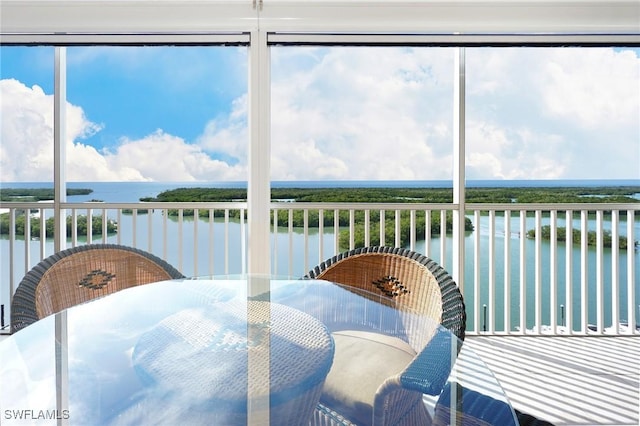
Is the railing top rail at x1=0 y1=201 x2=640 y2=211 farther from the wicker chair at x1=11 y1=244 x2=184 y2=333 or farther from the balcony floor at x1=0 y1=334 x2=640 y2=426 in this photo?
the wicker chair at x1=11 y1=244 x2=184 y2=333

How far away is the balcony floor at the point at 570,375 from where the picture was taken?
6.82ft

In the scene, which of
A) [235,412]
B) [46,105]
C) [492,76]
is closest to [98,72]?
[46,105]

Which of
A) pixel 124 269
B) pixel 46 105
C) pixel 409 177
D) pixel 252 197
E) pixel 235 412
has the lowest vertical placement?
pixel 235 412

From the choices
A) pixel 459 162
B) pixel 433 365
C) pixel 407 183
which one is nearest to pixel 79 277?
pixel 433 365

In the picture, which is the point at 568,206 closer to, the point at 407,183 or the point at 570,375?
the point at 570,375

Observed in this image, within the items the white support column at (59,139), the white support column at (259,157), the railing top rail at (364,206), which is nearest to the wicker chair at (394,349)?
the white support column at (259,157)

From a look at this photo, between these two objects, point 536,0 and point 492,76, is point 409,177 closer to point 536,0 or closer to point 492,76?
point 492,76

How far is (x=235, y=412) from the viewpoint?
87 centimetres

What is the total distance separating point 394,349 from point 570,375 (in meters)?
→ 1.82

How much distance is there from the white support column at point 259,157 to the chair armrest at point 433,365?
1.72 metres

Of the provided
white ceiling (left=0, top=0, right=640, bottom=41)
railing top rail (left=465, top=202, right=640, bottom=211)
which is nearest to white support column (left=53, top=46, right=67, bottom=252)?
white ceiling (left=0, top=0, right=640, bottom=41)

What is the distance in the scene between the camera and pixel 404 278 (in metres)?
1.82

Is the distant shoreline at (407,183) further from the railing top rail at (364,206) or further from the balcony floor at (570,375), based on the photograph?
the balcony floor at (570,375)

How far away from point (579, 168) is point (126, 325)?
672 cm
